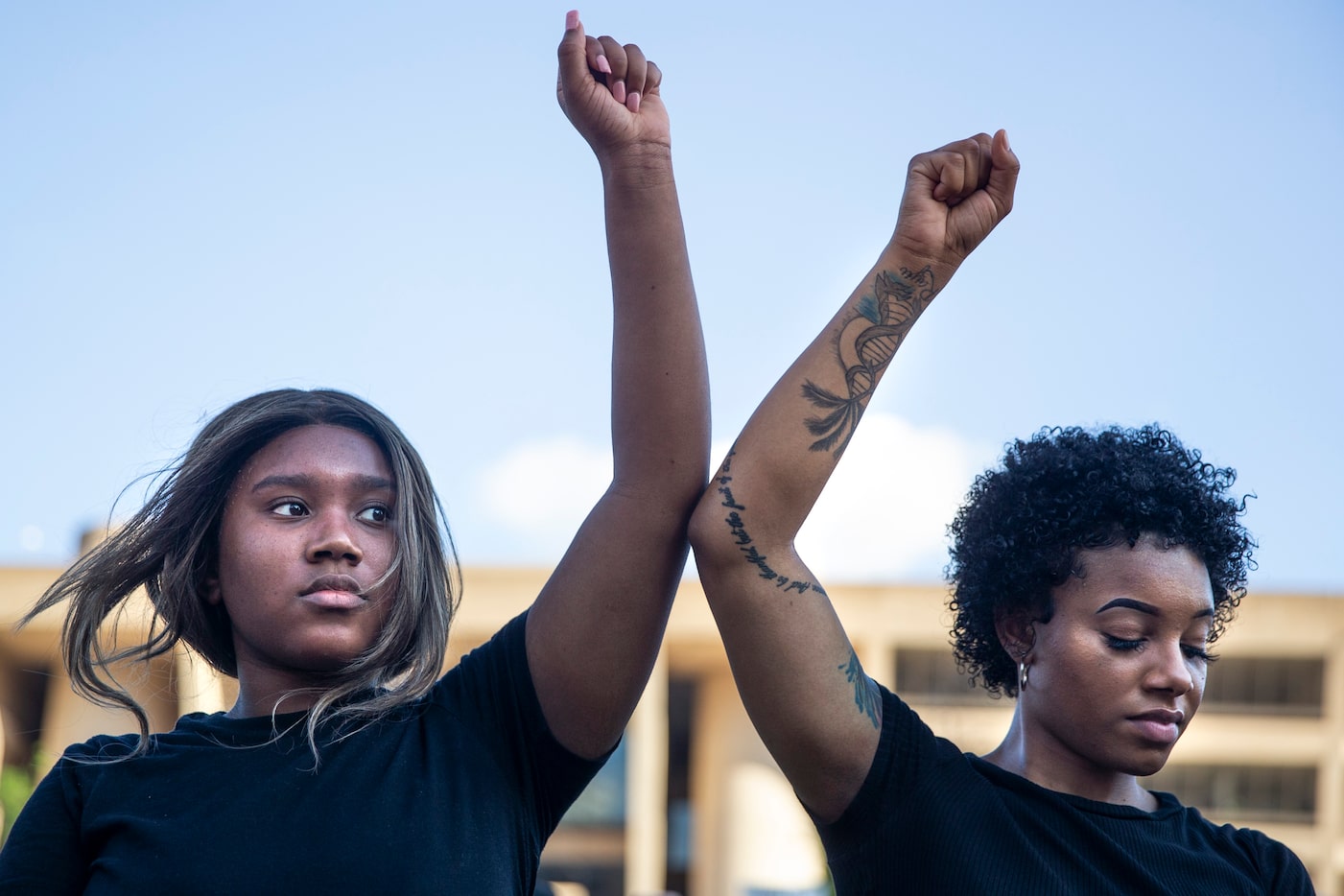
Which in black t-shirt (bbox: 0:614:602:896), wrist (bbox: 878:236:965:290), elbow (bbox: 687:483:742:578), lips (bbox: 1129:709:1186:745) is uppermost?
wrist (bbox: 878:236:965:290)

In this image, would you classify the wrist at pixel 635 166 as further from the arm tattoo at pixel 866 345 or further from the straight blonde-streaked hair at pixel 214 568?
the straight blonde-streaked hair at pixel 214 568

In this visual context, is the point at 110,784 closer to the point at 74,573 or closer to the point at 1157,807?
the point at 74,573

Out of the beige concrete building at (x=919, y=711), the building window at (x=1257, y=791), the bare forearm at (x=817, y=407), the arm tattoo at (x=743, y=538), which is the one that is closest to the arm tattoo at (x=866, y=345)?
the bare forearm at (x=817, y=407)

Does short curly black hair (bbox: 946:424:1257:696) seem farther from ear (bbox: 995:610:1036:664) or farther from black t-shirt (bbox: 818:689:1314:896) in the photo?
black t-shirt (bbox: 818:689:1314:896)

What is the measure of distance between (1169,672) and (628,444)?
94 cm

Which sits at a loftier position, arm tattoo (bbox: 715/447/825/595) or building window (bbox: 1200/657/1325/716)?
building window (bbox: 1200/657/1325/716)

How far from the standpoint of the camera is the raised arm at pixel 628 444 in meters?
2.19

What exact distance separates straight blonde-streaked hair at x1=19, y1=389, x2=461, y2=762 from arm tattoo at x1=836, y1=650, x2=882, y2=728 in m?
0.66

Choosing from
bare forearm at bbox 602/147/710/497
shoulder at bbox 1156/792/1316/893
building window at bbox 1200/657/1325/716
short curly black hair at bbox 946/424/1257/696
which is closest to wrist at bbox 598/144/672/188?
bare forearm at bbox 602/147/710/497

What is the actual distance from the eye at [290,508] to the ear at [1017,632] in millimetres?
1223

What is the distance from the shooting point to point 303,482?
7.77ft

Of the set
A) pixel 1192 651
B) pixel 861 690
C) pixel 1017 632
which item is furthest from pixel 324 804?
pixel 1192 651

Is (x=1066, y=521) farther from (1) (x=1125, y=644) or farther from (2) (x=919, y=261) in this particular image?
(2) (x=919, y=261)

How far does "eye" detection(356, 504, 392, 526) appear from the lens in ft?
7.79
